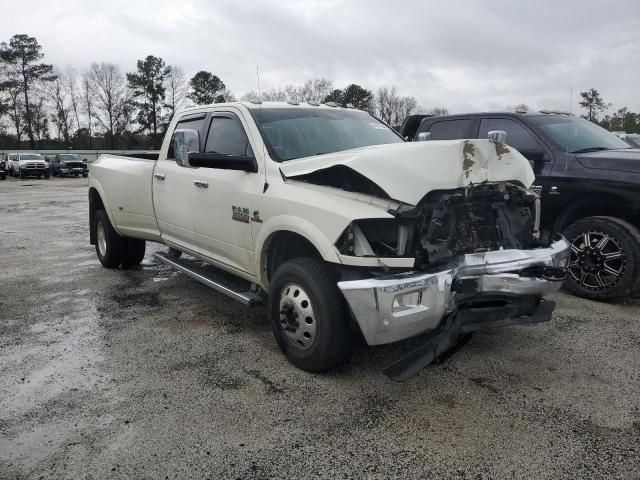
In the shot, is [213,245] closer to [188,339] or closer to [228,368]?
[188,339]

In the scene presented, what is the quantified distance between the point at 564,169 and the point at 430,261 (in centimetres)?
306

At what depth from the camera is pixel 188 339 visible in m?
4.36

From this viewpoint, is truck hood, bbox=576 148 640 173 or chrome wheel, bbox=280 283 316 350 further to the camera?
truck hood, bbox=576 148 640 173

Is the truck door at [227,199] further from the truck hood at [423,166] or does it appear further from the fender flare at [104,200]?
the fender flare at [104,200]

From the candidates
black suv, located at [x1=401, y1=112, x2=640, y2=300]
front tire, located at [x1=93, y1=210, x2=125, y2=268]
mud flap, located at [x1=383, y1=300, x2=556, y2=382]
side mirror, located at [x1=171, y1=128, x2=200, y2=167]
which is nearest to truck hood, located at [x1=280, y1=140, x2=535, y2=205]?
mud flap, located at [x1=383, y1=300, x2=556, y2=382]

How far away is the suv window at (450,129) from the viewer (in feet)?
22.0

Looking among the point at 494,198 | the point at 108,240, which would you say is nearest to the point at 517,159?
the point at 494,198

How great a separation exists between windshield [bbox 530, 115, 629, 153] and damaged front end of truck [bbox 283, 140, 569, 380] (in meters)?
2.60

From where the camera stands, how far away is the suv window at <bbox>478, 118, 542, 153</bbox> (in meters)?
5.86

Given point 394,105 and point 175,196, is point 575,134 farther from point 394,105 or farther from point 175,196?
point 394,105

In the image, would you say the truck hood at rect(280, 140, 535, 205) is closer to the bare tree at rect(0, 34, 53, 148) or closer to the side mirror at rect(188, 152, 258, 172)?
the side mirror at rect(188, 152, 258, 172)

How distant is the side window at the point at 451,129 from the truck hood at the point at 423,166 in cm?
321

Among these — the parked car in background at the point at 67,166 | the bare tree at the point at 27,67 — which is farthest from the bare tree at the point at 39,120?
the parked car in background at the point at 67,166

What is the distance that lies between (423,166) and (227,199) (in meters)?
1.79
